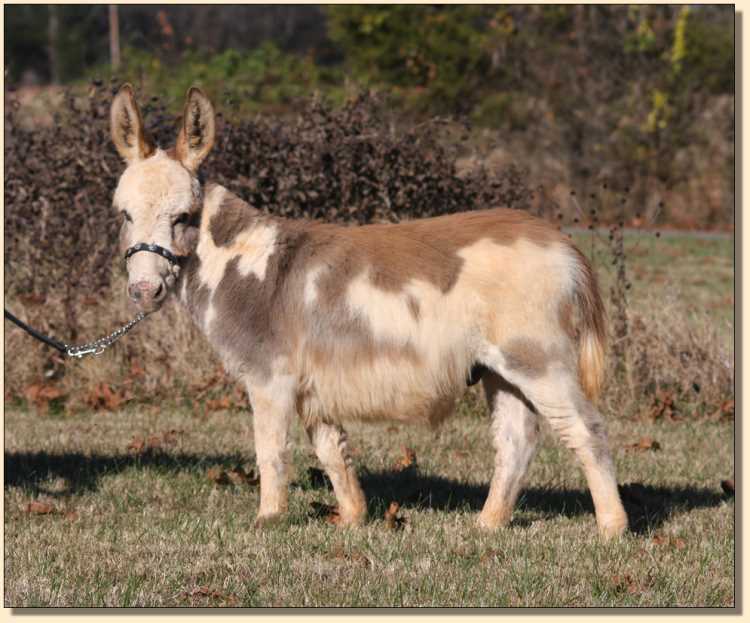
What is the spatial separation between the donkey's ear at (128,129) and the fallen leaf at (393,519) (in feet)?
7.89

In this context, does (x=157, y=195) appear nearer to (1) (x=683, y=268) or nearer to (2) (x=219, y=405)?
(2) (x=219, y=405)

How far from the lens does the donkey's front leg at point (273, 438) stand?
6.14m

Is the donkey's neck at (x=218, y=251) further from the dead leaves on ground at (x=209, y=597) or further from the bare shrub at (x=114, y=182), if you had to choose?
the bare shrub at (x=114, y=182)

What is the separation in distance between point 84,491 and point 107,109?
523 cm

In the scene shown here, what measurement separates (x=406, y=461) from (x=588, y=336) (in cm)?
A: 247

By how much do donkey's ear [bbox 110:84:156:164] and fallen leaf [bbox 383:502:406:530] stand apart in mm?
2406

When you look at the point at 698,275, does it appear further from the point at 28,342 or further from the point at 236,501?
the point at 236,501

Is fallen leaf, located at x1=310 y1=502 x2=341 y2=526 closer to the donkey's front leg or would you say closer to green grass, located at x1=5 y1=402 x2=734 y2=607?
green grass, located at x1=5 y1=402 x2=734 y2=607

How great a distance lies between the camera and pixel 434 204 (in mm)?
11586

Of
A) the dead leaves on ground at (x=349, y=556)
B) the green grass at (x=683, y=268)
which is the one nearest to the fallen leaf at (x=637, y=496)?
the dead leaves on ground at (x=349, y=556)

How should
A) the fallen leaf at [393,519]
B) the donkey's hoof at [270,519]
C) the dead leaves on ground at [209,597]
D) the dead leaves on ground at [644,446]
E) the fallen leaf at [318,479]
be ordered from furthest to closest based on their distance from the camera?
the dead leaves on ground at [644,446] → the fallen leaf at [318,479] → the fallen leaf at [393,519] → the donkey's hoof at [270,519] → the dead leaves on ground at [209,597]

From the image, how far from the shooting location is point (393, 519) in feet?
21.3

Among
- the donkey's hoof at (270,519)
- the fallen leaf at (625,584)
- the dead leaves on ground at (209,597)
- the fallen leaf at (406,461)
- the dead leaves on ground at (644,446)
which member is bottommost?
the dead leaves on ground at (644,446)

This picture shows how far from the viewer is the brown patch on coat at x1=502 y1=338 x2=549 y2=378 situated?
237 inches
